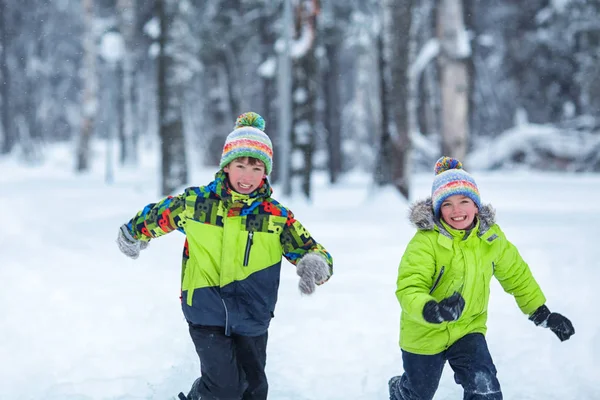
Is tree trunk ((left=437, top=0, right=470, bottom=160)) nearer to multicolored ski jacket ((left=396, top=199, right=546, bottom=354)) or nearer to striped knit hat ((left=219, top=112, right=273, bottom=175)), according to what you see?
multicolored ski jacket ((left=396, top=199, right=546, bottom=354))

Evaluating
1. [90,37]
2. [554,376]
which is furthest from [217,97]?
[554,376]

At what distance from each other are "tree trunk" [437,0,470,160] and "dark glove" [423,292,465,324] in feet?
29.4

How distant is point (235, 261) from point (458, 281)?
41.6 inches

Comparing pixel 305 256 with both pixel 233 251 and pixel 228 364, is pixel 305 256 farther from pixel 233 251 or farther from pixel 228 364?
pixel 228 364

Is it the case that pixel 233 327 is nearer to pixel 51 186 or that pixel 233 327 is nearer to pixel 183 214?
pixel 183 214

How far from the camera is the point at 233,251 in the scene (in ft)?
10.6

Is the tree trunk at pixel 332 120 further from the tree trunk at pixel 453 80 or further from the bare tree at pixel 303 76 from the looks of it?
the tree trunk at pixel 453 80

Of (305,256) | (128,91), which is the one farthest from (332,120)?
(305,256)

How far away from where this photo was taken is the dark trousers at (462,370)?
3.17 metres

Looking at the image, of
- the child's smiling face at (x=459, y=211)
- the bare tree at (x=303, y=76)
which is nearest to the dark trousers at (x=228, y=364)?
the child's smiling face at (x=459, y=211)

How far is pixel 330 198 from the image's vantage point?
1515 centimetres

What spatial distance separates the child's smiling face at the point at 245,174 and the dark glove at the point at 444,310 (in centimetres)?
102

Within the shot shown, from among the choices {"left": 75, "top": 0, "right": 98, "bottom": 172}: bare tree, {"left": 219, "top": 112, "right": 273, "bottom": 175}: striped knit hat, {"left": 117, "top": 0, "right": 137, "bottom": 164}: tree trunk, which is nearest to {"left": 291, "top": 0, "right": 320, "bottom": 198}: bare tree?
{"left": 219, "top": 112, "right": 273, "bottom": 175}: striped knit hat

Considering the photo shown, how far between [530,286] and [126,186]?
1790 cm
